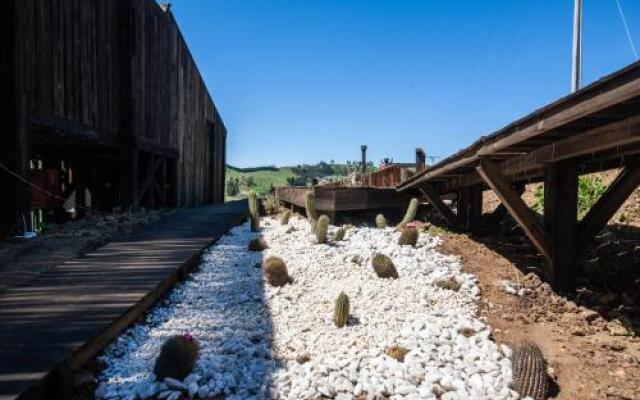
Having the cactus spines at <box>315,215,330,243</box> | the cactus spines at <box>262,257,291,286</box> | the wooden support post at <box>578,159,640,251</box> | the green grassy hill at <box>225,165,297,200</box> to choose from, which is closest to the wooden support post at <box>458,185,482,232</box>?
the cactus spines at <box>315,215,330,243</box>

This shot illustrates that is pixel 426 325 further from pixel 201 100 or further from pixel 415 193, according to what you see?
pixel 201 100

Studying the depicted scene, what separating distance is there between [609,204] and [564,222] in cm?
46

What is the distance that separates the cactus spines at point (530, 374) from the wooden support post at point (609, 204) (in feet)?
6.71

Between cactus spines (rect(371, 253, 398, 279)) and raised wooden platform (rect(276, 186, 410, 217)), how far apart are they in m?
3.29

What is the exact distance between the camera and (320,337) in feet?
12.6

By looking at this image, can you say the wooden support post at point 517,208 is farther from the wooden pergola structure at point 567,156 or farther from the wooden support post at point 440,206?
the wooden support post at point 440,206

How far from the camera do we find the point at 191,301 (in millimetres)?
4660

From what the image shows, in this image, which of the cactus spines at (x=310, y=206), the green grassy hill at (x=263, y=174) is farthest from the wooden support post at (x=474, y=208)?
the green grassy hill at (x=263, y=174)

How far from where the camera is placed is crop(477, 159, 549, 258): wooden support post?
16.5 ft

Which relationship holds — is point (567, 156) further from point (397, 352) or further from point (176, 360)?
point (176, 360)

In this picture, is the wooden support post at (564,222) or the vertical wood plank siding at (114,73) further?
the vertical wood plank siding at (114,73)

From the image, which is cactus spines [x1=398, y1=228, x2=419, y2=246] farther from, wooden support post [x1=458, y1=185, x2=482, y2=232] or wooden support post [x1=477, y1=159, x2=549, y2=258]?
wooden support post [x1=477, y1=159, x2=549, y2=258]

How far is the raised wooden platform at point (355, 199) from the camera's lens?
8.75 meters

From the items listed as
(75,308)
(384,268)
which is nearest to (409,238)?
(384,268)
